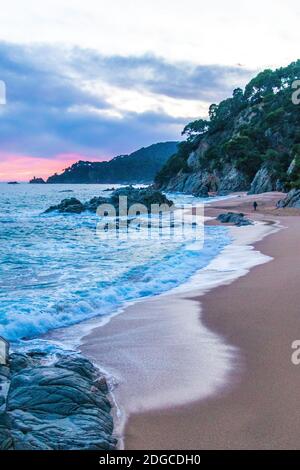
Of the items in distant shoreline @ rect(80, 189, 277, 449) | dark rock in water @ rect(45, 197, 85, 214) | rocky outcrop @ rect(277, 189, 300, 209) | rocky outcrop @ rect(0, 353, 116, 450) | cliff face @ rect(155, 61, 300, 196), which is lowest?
distant shoreline @ rect(80, 189, 277, 449)

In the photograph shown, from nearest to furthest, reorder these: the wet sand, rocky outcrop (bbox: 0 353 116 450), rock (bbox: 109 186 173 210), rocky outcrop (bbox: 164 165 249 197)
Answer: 1. rocky outcrop (bbox: 0 353 116 450)
2. the wet sand
3. rock (bbox: 109 186 173 210)
4. rocky outcrop (bbox: 164 165 249 197)

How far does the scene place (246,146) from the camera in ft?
232

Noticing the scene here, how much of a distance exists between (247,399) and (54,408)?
5.96 feet

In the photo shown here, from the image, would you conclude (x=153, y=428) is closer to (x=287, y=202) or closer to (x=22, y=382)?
(x=22, y=382)

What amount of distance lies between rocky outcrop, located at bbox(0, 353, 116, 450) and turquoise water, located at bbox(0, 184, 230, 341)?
2570mm

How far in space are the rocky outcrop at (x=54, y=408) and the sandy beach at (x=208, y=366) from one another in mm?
258

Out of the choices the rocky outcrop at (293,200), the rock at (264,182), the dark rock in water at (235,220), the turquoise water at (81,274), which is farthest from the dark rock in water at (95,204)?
the turquoise water at (81,274)

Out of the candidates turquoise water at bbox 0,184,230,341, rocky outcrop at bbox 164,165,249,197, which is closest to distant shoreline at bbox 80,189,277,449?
turquoise water at bbox 0,184,230,341

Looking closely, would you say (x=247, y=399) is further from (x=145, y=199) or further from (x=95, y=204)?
(x=145, y=199)

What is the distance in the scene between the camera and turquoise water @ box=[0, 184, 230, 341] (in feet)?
25.5

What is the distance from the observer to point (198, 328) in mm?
6789

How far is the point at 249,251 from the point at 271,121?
65028 mm

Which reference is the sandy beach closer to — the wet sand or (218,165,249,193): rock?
the wet sand
